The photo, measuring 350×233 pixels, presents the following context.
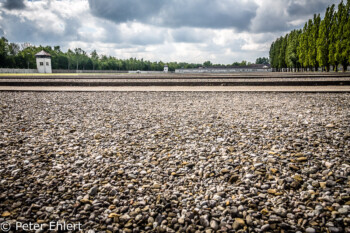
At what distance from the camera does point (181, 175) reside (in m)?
3.24

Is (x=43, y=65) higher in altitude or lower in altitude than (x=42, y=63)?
lower

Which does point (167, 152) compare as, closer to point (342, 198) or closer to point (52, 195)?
point (52, 195)

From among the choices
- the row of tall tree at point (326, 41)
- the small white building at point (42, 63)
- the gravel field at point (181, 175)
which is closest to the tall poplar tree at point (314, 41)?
the row of tall tree at point (326, 41)

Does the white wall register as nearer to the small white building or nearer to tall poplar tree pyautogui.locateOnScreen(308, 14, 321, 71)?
the small white building

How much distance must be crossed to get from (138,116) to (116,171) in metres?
3.59

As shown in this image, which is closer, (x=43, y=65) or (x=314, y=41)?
(x=314, y=41)

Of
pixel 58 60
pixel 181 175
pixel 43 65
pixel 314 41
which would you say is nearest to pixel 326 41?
pixel 314 41

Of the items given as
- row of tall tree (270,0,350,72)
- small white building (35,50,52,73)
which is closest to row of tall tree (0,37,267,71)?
small white building (35,50,52,73)

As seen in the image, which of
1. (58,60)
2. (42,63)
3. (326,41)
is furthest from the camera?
(58,60)

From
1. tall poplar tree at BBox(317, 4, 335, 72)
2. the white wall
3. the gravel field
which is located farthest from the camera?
the white wall

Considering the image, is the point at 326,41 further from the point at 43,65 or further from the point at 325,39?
the point at 43,65

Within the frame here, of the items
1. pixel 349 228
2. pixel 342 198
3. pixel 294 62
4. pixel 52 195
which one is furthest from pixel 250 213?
pixel 294 62

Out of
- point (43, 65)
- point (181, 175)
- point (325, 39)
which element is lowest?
point (181, 175)

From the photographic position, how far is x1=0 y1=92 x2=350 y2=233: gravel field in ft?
7.88
